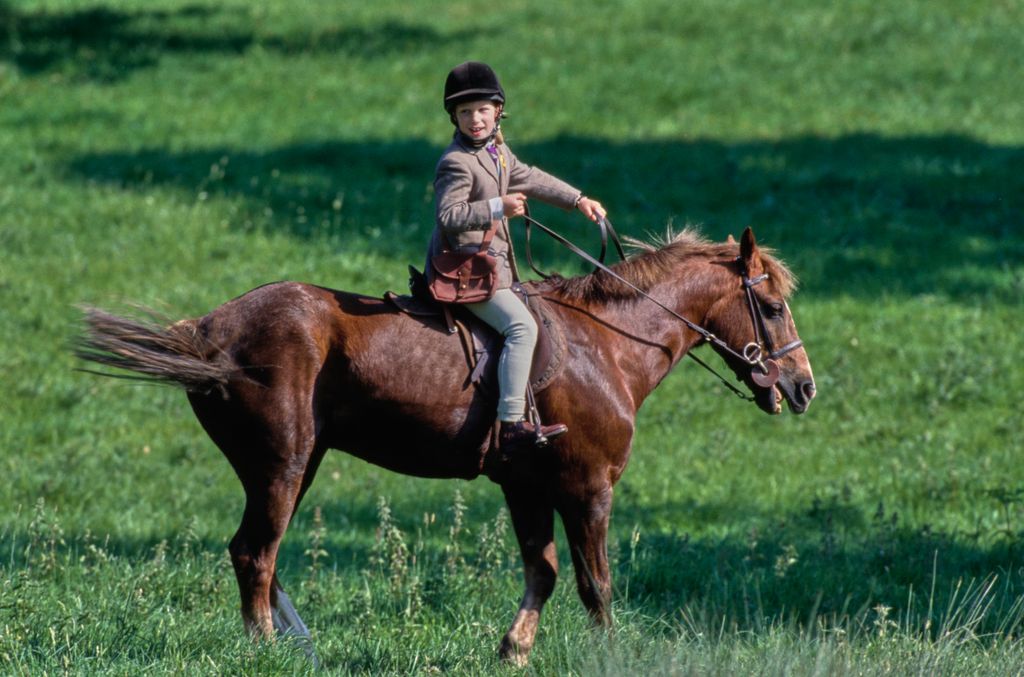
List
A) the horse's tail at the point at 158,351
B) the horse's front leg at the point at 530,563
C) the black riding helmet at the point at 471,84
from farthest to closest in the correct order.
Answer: the horse's front leg at the point at 530,563 → the black riding helmet at the point at 471,84 → the horse's tail at the point at 158,351

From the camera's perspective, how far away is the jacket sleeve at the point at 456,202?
19.1 feet

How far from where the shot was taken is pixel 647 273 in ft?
21.6

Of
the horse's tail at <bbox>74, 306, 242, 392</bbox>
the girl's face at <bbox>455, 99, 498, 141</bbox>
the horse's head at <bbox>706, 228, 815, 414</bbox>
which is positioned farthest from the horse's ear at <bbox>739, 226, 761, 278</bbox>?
the horse's tail at <bbox>74, 306, 242, 392</bbox>

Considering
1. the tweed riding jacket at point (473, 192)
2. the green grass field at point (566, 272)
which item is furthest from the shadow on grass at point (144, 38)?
the tweed riding jacket at point (473, 192)

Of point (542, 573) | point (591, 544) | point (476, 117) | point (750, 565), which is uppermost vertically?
point (476, 117)

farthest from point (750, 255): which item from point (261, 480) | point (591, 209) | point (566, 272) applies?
point (566, 272)

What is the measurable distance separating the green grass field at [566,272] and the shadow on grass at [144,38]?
9 cm

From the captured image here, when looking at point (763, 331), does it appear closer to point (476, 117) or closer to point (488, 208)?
point (488, 208)

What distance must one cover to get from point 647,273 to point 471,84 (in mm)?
1336

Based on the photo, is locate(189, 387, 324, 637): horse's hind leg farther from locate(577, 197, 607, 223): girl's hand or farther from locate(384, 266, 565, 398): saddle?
locate(577, 197, 607, 223): girl's hand

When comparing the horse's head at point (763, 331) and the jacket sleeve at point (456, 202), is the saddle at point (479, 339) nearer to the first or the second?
the jacket sleeve at point (456, 202)

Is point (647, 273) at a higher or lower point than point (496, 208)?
lower

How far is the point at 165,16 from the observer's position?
22531 mm

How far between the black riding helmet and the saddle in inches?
31.3
